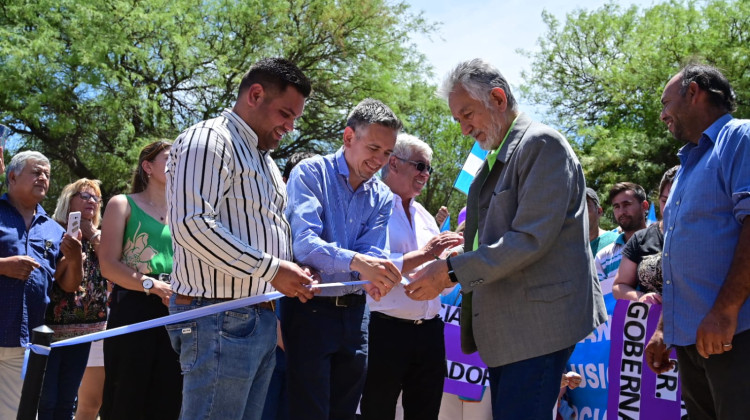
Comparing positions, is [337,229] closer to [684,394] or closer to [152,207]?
[152,207]

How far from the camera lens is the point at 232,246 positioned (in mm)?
3074

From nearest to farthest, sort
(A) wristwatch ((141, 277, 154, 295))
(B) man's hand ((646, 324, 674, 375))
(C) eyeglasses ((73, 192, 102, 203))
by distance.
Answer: (B) man's hand ((646, 324, 674, 375)) < (A) wristwatch ((141, 277, 154, 295)) < (C) eyeglasses ((73, 192, 102, 203))

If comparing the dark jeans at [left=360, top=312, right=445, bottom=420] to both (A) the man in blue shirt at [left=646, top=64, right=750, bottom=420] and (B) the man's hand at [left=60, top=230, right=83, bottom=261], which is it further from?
(B) the man's hand at [left=60, top=230, right=83, bottom=261]

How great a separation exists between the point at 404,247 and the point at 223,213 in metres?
2.15

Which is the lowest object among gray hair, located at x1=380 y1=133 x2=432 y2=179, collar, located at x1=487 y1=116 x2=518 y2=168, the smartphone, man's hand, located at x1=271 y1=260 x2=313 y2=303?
man's hand, located at x1=271 y1=260 x2=313 y2=303

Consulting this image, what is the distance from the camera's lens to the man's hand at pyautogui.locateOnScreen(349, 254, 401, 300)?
3799 millimetres

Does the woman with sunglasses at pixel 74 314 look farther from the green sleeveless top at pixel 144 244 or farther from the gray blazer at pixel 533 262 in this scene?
the gray blazer at pixel 533 262

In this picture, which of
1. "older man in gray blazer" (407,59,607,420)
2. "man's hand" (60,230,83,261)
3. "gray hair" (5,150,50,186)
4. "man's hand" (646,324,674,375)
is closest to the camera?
"older man in gray blazer" (407,59,607,420)

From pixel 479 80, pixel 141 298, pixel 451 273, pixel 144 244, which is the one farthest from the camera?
pixel 144 244

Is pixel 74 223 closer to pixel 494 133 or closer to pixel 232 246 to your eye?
pixel 232 246

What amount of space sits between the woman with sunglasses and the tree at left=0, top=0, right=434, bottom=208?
1325 cm

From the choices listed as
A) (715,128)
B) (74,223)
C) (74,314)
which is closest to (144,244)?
(74,223)

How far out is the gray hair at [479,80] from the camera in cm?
357

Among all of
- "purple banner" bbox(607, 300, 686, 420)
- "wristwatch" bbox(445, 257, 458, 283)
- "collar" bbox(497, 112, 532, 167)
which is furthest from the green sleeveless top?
"purple banner" bbox(607, 300, 686, 420)
